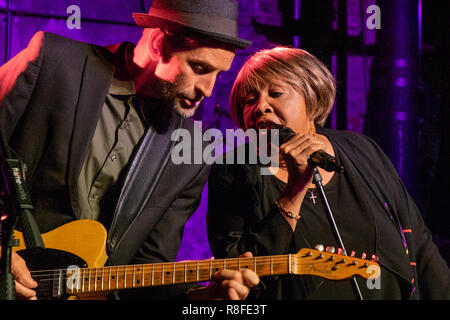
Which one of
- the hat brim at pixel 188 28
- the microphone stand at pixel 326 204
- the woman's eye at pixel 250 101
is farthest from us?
the woman's eye at pixel 250 101

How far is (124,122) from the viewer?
248 centimetres

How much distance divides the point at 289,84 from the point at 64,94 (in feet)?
3.54

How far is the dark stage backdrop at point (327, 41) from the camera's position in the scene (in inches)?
139

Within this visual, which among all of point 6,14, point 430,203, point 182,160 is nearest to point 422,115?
point 430,203

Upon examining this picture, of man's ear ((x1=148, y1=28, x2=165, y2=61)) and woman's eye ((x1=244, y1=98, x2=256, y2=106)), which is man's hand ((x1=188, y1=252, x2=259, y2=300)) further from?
man's ear ((x1=148, y1=28, x2=165, y2=61))

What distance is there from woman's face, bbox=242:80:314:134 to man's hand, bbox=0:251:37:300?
121 cm

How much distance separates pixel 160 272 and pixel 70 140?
685 mm

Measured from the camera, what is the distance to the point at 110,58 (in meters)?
2.48

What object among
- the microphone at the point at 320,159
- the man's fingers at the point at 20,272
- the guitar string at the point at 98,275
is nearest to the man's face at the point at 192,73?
the microphone at the point at 320,159

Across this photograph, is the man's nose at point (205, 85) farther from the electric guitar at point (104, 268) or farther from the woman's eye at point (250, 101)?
the electric guitar at point (104, 268)

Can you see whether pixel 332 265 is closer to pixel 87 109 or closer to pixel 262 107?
pixel 262 107

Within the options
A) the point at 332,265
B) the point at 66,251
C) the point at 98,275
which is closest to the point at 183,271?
the point at 98,275
